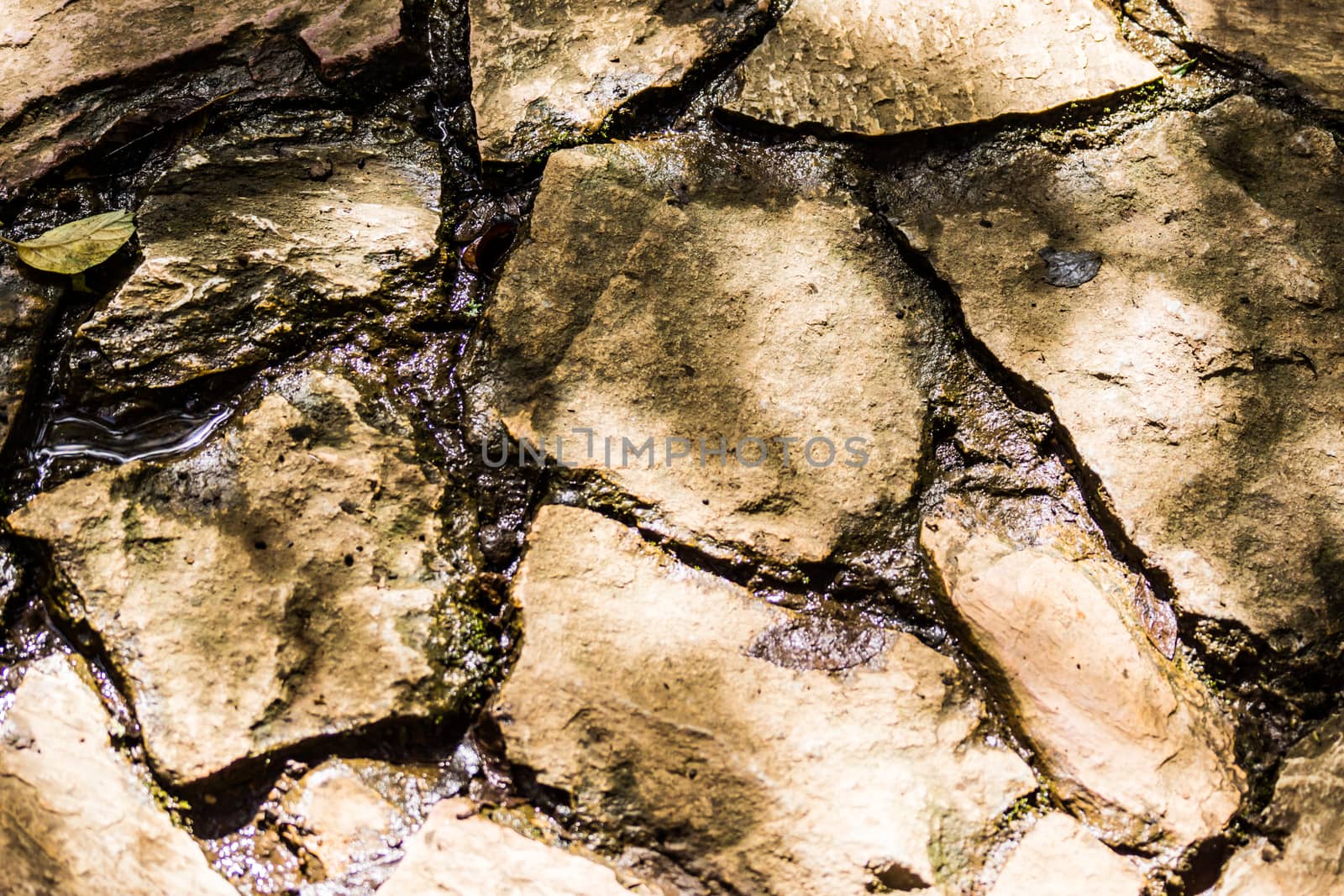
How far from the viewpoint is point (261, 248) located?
1806 millimetres

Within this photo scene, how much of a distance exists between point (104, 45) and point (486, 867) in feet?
6.69

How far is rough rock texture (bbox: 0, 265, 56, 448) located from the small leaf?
0.15 feet

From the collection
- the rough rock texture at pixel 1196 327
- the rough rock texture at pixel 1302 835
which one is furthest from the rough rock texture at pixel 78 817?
the rough rock texture at pixel 1196 327

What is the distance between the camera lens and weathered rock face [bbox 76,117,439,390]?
66.6 inches

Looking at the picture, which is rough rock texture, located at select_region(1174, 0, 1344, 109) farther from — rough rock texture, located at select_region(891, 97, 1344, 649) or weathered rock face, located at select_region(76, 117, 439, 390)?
weathered rock face, located at select_region(76, 117, 439, 390)

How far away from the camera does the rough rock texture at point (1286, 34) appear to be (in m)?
2.08

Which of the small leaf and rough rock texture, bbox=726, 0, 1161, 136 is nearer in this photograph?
the small leaf

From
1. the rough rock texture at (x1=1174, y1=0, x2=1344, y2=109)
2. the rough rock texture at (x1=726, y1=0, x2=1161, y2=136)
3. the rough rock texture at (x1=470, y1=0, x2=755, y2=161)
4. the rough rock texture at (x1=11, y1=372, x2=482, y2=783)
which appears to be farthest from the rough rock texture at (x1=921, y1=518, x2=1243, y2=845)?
the rough rock texture at (x1=1174, y1=0, x2=1344, y2=109)

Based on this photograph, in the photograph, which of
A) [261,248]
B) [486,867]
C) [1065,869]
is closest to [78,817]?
[486,867]

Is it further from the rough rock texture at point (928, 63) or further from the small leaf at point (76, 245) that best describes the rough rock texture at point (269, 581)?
the rough rock texture at point (928, 63)

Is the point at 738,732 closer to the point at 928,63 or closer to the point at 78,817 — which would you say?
the point at 78,817

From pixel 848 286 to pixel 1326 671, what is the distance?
1.05 metres

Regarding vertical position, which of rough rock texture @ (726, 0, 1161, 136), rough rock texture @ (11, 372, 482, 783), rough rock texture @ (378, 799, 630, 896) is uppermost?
rough rock texture @ (726, 0, 1161, 136)

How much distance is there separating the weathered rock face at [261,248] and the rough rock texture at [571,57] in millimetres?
214
